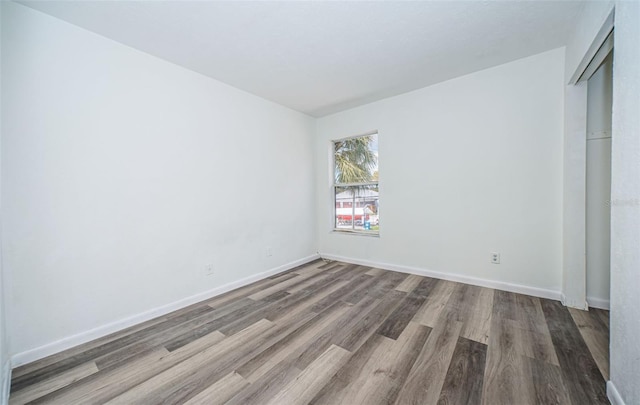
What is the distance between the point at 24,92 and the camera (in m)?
1.65

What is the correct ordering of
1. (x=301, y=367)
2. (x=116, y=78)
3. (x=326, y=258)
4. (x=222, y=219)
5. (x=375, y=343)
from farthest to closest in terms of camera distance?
(x=326, y=258) < (x=222, y=219) < (x=116, y=78) < (x=375, y=343) < (x=301, y=367)

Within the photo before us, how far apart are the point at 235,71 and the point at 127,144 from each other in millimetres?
1296

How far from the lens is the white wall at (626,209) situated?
1035 mm

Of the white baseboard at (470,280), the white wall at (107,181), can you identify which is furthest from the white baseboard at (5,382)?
the white baseboard at (470,280)

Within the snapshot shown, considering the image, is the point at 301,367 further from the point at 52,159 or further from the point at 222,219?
the point at 52,159

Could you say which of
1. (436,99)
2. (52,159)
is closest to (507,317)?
(436,99)

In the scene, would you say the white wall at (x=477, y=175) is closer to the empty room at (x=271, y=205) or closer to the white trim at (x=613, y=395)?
the empty room at (x=271, y=205)

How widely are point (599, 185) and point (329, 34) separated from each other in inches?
108

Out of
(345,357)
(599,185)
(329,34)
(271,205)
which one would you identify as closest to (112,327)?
(345,357)

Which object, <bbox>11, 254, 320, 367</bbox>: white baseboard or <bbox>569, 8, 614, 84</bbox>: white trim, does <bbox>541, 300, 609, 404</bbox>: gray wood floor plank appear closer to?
<bbox>569, 8, 614, 84</bbox>: white trim

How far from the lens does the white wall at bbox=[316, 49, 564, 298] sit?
2.40 m

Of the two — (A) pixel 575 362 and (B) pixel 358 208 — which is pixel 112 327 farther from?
(A) pixel 575 362

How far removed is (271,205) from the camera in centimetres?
346

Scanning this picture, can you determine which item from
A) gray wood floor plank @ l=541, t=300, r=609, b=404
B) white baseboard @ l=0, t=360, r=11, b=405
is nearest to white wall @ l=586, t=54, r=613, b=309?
gray wood floor plank @ l=541, t=300, r=609, b=404
